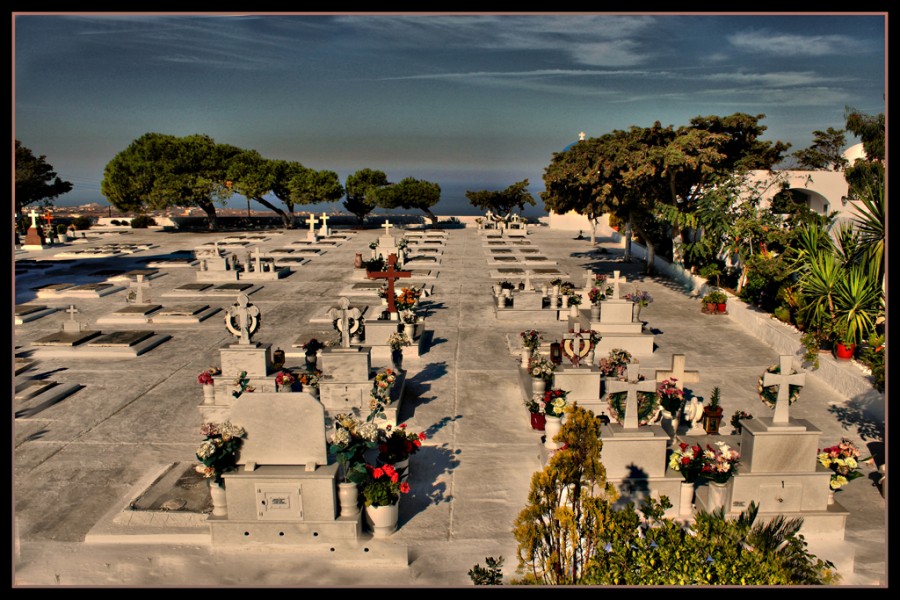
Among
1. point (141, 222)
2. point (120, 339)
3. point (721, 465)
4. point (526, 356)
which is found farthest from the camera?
point (141, 222)

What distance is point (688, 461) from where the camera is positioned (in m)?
9.03

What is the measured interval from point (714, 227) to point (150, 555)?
22004 mm

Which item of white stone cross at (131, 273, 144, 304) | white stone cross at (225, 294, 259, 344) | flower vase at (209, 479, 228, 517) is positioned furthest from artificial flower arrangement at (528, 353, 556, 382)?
white stone cross at (131, 273, 144, 304)

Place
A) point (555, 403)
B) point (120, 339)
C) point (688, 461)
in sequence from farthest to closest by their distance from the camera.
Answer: point (120, 339) < point (555, 403) < point (688, 461)

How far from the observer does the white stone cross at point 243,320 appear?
12.7 meters

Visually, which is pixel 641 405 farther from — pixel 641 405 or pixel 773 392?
pixel 773 392

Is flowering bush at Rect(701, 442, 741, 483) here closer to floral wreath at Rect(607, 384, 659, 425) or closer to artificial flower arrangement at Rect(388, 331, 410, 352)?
floral wreath at Rect(607, 384, 659, 425)

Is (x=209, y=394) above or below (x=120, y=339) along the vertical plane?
below

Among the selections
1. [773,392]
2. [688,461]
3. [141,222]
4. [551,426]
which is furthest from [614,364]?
[141,222]

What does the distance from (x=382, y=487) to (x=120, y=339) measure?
1272cm

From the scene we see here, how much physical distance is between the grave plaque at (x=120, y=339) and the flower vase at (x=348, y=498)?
11.7m

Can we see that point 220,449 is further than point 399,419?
No

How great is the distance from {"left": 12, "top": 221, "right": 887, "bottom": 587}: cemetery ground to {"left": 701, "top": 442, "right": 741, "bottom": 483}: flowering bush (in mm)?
1383

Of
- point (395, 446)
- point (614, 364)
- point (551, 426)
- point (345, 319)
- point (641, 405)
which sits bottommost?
point (551, 426)
